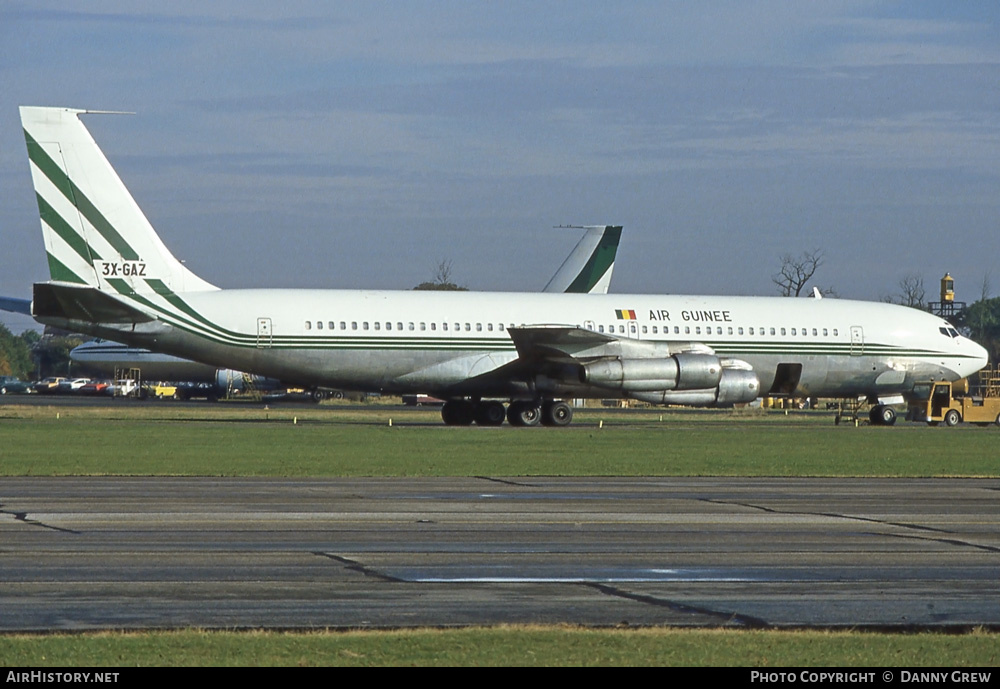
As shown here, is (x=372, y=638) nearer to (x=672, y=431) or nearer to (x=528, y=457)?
(x=528, y=457)

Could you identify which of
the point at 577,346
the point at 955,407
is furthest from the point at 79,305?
the point at 955,407

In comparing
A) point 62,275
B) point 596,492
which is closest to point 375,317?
point 62,275

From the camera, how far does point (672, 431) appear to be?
43.2m

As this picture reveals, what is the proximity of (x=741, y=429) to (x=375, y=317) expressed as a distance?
42.0 ft

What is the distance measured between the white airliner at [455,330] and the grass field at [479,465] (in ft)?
5.57

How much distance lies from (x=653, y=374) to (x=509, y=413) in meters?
4.87

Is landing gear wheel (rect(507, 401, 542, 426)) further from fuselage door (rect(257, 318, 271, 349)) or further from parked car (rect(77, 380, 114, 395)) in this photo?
parked car (rect(77, 380, 114, 395))

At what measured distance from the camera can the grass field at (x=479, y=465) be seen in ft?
29.0

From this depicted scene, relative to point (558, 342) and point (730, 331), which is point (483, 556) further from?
point (730, 331)

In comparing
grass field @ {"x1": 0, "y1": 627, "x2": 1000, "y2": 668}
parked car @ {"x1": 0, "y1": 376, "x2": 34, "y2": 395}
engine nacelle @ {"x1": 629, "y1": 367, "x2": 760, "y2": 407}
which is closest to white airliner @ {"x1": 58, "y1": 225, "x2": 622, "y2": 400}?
engine nacelle @ {"x1": 629, "y1": 367, "x2": 760, "y2": 407}

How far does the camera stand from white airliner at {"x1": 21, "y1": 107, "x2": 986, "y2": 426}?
131 feet

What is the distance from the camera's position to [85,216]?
40062 mm

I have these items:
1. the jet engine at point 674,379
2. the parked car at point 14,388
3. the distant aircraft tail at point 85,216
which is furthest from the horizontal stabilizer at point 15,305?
the parked car at point 14,388

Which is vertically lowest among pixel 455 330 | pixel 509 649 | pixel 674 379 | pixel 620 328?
pixel 509 649
